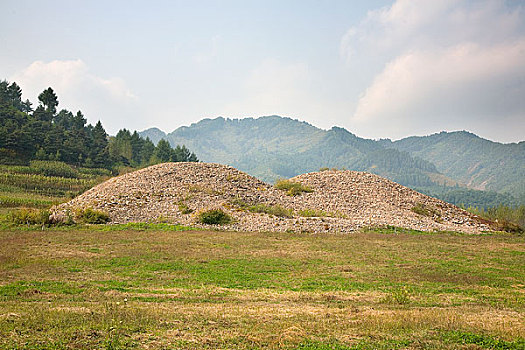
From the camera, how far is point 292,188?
34.2m

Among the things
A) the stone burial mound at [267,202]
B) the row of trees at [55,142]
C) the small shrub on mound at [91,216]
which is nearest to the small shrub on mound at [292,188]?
the stone burial mound at [267,202]

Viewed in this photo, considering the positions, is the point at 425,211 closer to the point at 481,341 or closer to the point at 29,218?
the point at 481,341

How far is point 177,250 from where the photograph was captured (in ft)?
54.1

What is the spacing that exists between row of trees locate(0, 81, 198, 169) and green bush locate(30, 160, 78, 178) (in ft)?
9.01

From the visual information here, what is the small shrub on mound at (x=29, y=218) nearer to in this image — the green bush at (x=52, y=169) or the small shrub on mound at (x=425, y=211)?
the small shrub on mound at (x=425, y=211)

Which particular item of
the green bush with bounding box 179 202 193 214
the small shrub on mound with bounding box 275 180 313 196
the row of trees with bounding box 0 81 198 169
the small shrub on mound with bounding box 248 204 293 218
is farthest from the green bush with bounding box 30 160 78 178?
the small shrub on mound with bounding box 248 204 293 218

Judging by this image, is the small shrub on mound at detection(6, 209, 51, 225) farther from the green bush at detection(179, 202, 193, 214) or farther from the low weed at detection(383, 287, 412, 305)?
the low weed at detection(383, 287, 412, 305)

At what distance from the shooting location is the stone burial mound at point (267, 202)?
2538 centimetres

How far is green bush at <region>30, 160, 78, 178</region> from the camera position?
5162 centimetres

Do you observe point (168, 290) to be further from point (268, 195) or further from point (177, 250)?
point (268, 195)

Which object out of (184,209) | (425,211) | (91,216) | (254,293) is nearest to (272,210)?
(184,209)

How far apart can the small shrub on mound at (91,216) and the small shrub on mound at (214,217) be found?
6298 mm

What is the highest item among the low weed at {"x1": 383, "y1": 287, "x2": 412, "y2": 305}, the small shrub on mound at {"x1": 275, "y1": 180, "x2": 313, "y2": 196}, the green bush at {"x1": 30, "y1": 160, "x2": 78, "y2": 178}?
the green bush at {"x1": 30, "y1": 160, "x2": 78, "y2": 178}

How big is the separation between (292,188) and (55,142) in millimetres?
48579
